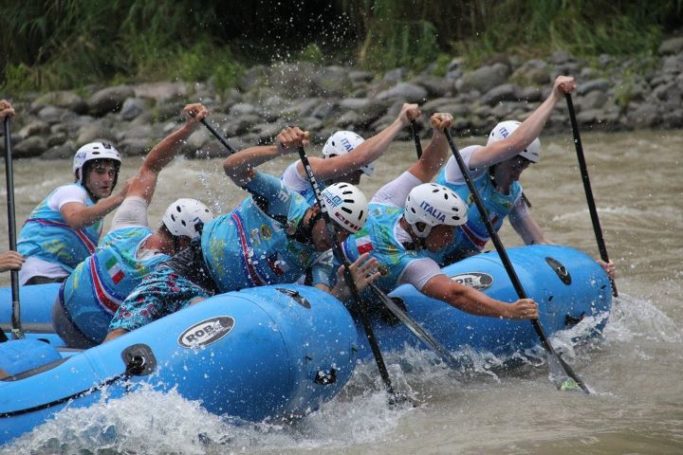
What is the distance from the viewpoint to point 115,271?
6.81 meters

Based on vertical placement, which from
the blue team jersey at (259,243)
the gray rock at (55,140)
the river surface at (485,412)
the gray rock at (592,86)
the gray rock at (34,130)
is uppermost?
the blue team jersey at (259,243)

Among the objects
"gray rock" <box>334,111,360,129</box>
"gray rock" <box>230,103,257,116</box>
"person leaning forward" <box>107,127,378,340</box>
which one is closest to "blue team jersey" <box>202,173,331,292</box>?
"person leaning forward" <box>107,127,378,340</box>

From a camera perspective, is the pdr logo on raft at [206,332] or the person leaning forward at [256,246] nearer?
the pdr logo on raft at [206,332]

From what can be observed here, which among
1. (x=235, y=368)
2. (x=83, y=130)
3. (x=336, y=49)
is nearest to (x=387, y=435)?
(x=235, y=368)

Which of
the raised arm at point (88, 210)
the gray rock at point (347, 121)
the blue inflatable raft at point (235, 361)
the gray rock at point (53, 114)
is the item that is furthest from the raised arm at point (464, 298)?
the gray rock at point (53, 114)

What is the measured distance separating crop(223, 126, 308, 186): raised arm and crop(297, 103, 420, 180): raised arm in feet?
2.82

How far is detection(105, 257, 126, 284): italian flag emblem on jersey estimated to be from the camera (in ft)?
22.3

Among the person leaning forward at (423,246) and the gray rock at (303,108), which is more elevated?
the person leaning forward at (423,246)

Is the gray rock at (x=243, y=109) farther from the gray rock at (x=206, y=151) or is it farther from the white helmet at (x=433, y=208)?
the white helmet at (x=433, y=208)

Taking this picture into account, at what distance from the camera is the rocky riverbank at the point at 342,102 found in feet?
53.6

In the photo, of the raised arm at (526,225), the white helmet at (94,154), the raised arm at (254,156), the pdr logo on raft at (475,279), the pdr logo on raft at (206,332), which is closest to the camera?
the pdr logo on raft at (206,332)

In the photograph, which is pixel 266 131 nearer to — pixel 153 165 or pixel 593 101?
pixel 593 101

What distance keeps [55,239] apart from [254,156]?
90.7 inches

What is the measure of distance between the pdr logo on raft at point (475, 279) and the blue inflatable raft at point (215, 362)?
4.20 feet
